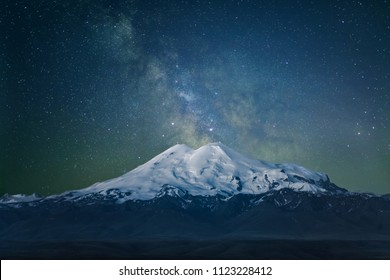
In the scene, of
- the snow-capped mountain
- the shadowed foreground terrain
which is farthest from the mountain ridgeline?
the shadowed foreground terrain

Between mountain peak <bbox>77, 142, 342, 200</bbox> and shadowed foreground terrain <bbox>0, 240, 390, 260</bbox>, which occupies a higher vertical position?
mountain peak <bbox>77, 142, 342, 200</bbox>

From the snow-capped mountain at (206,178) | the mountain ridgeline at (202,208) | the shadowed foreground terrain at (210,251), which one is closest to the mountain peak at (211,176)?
the snow-capped mountain at (206,178)

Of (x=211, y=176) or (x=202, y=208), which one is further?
(x=211, y=176)

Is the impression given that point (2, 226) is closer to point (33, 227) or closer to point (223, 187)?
point (33, 227)

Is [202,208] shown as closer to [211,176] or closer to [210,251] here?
[211,176]

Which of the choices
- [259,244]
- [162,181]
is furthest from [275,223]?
[259,244]

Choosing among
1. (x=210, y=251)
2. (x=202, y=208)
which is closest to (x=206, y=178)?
(x=202, y=208)

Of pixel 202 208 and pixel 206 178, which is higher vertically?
pixel 206 178

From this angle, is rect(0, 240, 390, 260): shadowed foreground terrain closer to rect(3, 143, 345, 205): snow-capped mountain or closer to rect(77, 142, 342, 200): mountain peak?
rect(3, 143, 345, 205): snow-capped mountain
